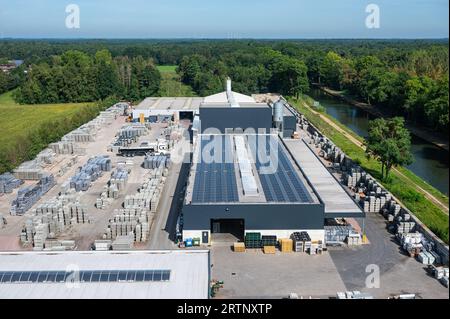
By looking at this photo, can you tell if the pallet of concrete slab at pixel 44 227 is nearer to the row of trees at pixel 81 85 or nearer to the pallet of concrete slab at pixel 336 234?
the pallet of concrete slab at pixel 336 234

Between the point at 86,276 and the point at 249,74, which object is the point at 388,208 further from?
the point at 249,74

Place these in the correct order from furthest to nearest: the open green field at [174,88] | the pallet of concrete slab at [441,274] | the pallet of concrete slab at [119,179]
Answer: the open green field at [174,88]
the pallet of concrete slab at [119,179]
the pallet of concrete slab at [441,274]

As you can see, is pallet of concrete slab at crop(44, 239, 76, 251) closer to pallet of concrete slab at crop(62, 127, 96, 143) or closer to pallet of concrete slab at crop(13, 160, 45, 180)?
pallet of concrete slab at crop(13, 160, 45, 180)

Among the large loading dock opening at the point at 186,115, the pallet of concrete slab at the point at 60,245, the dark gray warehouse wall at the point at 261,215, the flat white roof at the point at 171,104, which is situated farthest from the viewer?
the flat white roof at the point at 171,104

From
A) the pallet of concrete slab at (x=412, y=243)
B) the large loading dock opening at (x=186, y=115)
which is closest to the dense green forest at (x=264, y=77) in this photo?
the large loading dock opening at (x=186, y=115)

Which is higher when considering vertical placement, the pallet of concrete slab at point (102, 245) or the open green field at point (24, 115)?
the open green field at point (24, 115)
